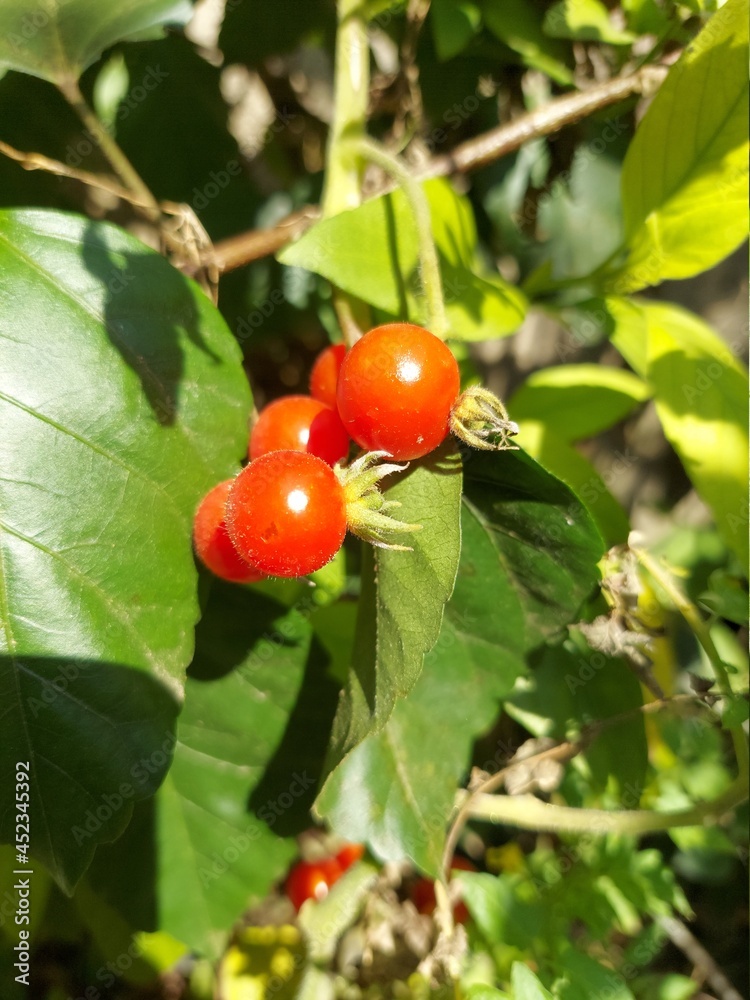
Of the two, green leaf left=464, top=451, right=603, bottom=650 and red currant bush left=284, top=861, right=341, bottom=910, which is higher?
green leaf left=464, top=451, right=603, bottom=650

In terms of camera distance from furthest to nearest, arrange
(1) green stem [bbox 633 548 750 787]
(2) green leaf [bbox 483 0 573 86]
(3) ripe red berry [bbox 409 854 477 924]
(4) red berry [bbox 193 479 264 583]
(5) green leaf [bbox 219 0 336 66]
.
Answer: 1. (3) ripe red berry [bbox 409 854 477 924]
2. (5) green leaf [bbox 219 0 336 66]
3. (2) green leaf [bbox 483 0 573 86]
4. (1) green stem [bbox 633 548 750 787]
5. (4) red berry [bbox 193 479 264 583]

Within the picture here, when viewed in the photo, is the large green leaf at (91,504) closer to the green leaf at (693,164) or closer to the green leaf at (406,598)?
the green leaf at (406,598)

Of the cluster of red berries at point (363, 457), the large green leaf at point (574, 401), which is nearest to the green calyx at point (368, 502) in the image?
the cluster of red berries at point (363, 457)

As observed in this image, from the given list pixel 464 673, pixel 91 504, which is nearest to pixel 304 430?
pixel 91 504

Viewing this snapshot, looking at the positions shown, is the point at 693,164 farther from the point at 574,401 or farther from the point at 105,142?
the point at 105,142

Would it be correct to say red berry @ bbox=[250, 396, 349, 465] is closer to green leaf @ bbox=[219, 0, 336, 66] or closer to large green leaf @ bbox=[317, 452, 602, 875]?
large green leaf @ bbox=[317, 452, 602, 875]

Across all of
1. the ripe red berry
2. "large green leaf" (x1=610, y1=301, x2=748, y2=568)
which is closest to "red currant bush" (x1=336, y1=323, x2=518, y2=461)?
"large green leaf" (x1=610, y1=301, x2=748, y2=568)

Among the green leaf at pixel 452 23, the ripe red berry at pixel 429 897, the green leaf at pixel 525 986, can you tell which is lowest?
the ripe red berry at pixel 429 897
